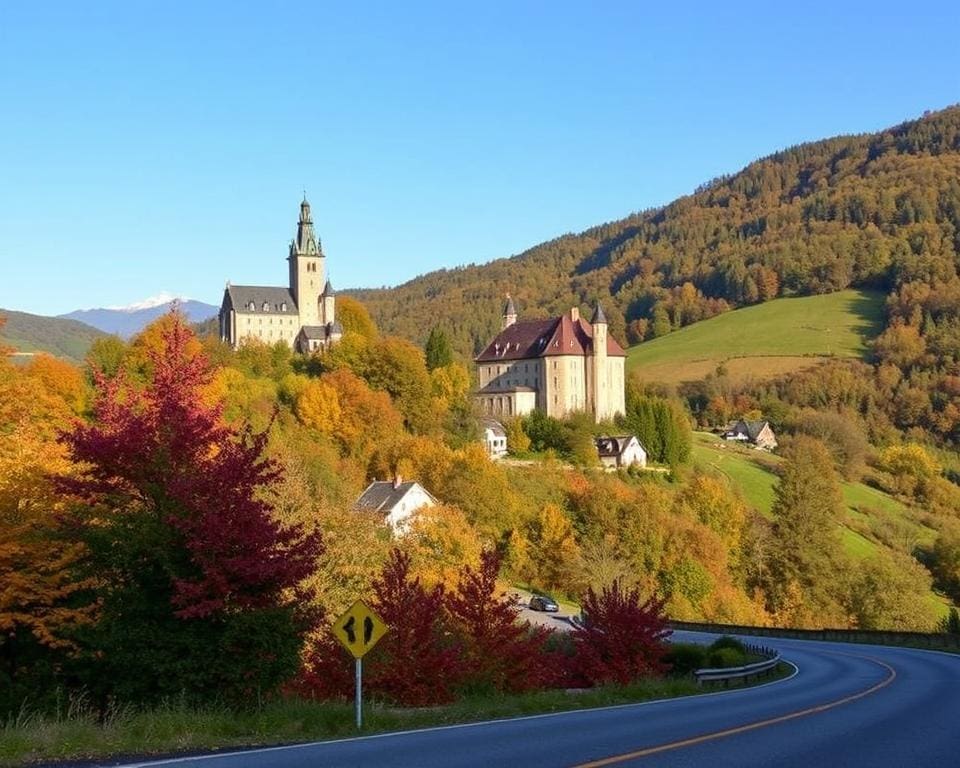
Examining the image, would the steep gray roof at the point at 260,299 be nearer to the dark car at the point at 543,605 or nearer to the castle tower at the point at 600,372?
the castle tower at the point at 600,372

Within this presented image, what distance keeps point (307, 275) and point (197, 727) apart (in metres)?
Result: 122

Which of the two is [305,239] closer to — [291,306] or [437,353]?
[291,306]

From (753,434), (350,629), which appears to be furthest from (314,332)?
(350,629)

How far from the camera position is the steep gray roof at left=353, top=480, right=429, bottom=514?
71.1 metres

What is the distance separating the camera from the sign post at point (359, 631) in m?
14.5

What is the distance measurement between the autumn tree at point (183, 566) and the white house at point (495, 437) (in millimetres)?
78648

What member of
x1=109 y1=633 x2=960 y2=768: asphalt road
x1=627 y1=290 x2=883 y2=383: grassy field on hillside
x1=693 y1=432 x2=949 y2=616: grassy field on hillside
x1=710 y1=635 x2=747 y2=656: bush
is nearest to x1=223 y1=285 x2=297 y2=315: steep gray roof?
x1=693 y1=432 x2=949 y2=616: grassy field on hillside

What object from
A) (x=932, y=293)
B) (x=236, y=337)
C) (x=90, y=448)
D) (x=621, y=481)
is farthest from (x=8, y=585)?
(x=932, y=293)

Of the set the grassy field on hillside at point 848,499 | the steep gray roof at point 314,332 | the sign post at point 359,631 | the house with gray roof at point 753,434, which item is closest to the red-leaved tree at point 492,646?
the sign post at point 359,631

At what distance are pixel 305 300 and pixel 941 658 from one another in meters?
105

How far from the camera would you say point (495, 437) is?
334ft

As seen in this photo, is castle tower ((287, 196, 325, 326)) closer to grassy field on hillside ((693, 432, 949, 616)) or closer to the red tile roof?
the red tile roof

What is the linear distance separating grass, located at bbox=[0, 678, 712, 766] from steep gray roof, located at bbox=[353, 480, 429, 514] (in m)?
53.5

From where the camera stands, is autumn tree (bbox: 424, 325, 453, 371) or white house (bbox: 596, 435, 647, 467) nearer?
white house (bbox: 596, 435, 647, 467)
